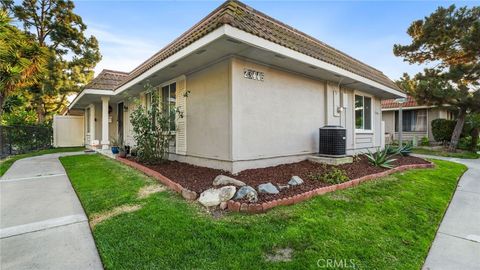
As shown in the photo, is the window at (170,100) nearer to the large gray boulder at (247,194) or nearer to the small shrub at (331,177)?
the large gray boulder at (247,194)

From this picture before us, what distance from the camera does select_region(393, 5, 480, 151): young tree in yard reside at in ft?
37.7

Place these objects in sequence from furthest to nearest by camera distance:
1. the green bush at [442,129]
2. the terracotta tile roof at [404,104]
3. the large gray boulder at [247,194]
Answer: the terracotta tile roof at [404,104] → the green bush at [442,129] → the large gray boulder at [247,194]

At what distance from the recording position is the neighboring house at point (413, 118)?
55.1 ft

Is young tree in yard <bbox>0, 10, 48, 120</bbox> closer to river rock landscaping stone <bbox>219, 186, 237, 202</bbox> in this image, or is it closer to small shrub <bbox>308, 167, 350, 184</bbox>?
river rock landscaping stone <bbox>219, 186, 237, 202</bbox>

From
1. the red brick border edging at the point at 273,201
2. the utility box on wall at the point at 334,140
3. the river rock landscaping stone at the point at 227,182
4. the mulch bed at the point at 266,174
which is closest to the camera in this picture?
the red brick border edging at the point at 273,201

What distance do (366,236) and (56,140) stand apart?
60.6ft

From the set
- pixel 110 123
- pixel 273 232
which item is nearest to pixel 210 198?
pixel 273 232

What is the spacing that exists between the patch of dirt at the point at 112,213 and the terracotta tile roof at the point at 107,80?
817 cm

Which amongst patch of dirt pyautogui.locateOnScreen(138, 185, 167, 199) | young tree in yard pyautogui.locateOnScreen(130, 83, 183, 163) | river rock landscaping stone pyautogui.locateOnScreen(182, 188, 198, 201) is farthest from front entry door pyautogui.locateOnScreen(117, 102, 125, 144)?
river rock landscaping stone pyautogui.locateOnScreen(182, 188, 198, 201)

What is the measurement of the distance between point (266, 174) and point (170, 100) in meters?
4.33

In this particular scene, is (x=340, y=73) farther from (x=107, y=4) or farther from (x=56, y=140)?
(x=56, y=140)

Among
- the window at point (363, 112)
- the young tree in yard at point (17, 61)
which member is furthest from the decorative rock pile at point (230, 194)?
the young tree in yard at point (17, 61)

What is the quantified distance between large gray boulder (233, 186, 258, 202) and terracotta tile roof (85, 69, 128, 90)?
912 cm

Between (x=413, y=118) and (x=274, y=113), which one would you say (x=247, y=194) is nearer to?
(x=274, y=113)
